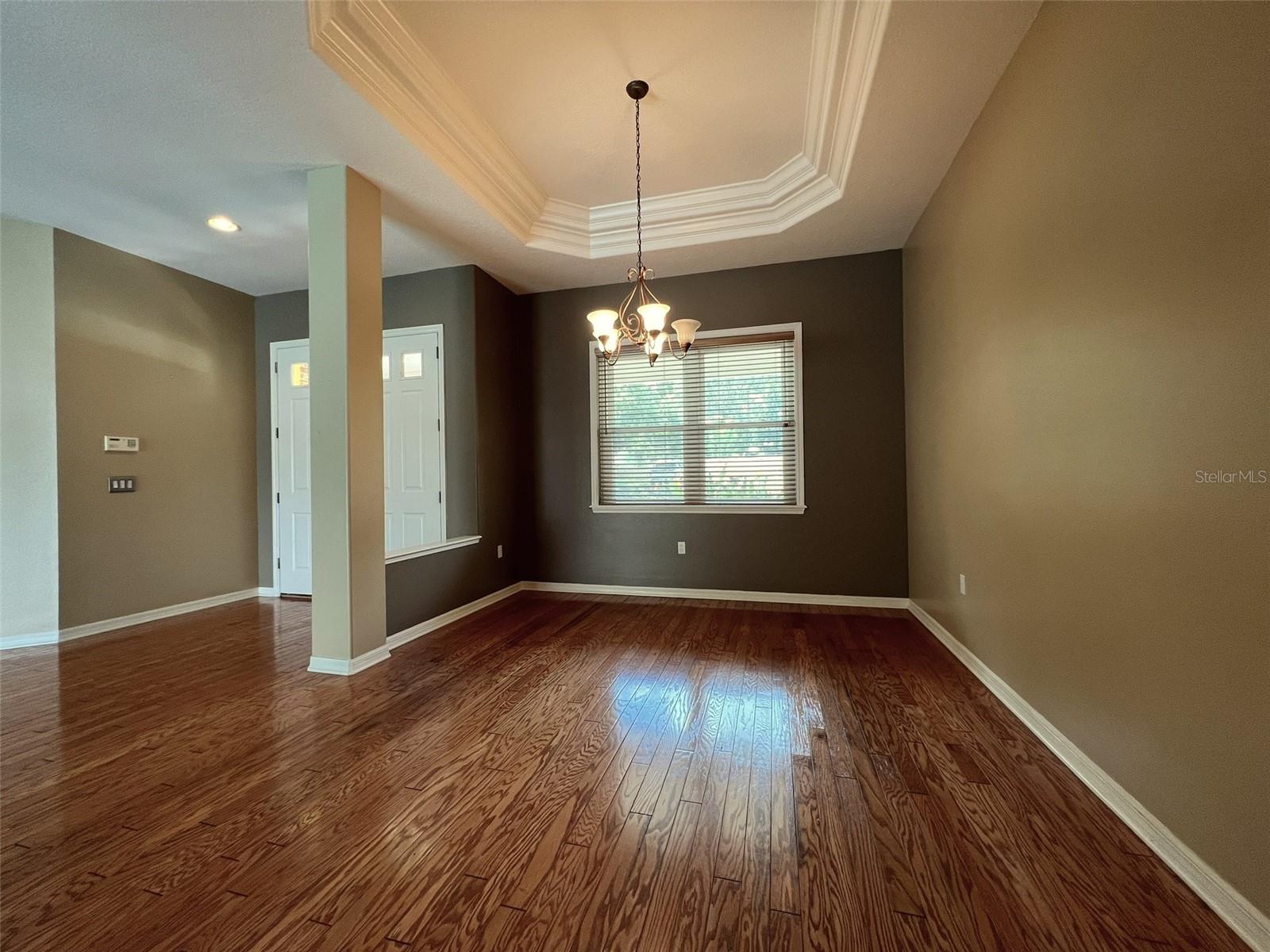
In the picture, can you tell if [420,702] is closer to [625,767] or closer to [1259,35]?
[625,767]

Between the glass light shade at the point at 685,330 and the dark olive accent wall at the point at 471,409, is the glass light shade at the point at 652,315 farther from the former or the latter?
the dark olive accent wall at the point at 471,409

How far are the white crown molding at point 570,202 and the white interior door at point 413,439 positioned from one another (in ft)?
4.64

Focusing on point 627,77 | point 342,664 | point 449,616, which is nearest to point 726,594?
point 449,616

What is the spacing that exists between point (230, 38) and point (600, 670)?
328 cm

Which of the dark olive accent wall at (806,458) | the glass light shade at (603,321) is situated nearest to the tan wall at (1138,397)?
the dark olive accent wall at (806,458)

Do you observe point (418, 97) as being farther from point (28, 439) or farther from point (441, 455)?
point (28, 439)

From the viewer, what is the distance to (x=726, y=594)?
4195mm

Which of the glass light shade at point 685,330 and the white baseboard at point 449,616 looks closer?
the glass light shade at point 685,330

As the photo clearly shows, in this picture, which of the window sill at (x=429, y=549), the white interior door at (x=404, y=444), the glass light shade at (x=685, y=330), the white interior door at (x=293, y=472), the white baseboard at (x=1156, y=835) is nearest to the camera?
the white baseboard at (x=1156, y=835)

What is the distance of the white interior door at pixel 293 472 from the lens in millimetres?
4617

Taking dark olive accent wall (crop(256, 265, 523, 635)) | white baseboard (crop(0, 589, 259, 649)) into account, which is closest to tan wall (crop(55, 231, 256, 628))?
white baseboard (crop(0, 589, 259, 649))

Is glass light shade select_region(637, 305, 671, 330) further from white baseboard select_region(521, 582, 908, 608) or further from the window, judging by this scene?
white baseboard select_region(521, 582, 908, 608)

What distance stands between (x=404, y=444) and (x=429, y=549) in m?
1.26

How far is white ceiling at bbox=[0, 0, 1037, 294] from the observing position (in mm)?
1969
